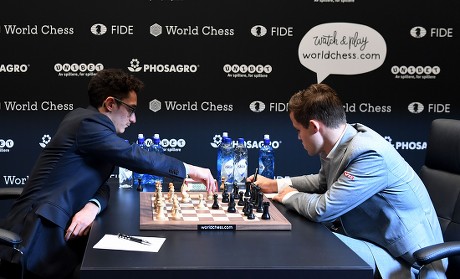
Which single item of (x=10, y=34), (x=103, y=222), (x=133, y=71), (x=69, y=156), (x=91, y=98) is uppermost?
(x=10, y=34)

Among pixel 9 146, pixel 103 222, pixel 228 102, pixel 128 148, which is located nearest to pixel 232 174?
pixel 128 148

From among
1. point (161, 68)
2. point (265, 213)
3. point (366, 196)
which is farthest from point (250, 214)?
point (161, 68)

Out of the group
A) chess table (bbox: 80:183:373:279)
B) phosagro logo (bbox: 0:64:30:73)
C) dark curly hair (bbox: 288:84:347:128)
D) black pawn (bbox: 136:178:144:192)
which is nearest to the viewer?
chess table (bbox: 80:183:373:279)

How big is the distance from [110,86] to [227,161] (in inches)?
34.6

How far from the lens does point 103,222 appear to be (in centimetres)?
217

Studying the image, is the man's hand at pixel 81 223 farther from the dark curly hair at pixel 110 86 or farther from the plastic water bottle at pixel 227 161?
the plastic water bottle at pixel 227 161

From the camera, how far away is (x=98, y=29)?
14.1 ft

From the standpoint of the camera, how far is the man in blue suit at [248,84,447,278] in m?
2.21

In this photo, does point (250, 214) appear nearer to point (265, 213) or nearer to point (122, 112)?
point (265, 213)

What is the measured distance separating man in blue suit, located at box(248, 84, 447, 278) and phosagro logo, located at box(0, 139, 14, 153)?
8.88ft

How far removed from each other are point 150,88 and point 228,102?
0.61 m

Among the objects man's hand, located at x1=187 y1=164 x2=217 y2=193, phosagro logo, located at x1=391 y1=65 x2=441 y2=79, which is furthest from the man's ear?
phosagro logo, located at x1=391 y1=65 x2=441 y2=79

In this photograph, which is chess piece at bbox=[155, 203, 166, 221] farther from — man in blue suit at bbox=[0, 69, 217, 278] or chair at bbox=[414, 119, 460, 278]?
chair at bbox=[414, 119, 460, 278]

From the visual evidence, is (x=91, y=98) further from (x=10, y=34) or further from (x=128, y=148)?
(x=10, y=34)
